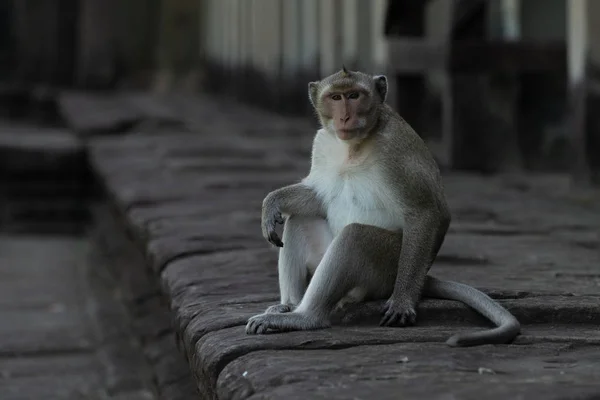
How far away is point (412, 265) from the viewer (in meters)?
3.40

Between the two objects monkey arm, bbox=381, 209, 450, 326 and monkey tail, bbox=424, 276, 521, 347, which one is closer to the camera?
monkey tail, bbox=424, 276, 521, 347

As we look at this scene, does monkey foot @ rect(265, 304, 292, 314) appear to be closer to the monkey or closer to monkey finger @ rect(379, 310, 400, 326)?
the monkey

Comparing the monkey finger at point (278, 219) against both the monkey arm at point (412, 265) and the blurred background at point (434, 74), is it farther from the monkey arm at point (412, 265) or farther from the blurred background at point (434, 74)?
the blurred background at point (434, 74)

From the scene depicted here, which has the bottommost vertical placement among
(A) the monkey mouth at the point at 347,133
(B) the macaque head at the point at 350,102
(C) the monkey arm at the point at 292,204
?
(C) the monkey arm at the point at 292,204

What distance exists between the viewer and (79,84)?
21781 mm

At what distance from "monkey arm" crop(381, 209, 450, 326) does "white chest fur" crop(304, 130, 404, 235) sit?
6cm

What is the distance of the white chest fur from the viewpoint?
11.5ft

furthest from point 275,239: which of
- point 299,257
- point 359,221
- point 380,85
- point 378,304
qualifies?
point 380,85

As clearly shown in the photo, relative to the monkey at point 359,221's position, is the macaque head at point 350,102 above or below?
above

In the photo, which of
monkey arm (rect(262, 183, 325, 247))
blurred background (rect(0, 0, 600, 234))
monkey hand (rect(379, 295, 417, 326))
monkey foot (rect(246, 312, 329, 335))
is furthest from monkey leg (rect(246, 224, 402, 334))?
blurred background (rect(0, 0, 600, 234))

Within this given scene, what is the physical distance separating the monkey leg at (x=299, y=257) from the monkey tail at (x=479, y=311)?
1.07 ft

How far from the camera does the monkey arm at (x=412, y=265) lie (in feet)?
11.1

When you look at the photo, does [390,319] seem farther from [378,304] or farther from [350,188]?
[350,188]

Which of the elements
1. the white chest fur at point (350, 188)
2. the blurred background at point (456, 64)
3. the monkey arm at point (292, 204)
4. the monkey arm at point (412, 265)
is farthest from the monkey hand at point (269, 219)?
the blurred background at point (456, 64)
